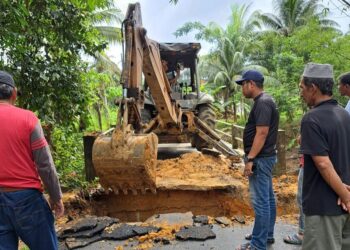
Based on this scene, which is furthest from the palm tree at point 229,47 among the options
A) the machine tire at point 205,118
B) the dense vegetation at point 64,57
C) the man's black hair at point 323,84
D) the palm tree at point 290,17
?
the man's black hair at point 323,84

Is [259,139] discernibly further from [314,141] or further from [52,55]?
[52,55]

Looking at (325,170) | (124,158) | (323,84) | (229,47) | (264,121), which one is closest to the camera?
Result: (325,170)

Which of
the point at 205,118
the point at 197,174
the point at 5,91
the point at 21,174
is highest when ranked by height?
the point at 5,91

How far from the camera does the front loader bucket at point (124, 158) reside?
4.99 metres

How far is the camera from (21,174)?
2961 millimetres

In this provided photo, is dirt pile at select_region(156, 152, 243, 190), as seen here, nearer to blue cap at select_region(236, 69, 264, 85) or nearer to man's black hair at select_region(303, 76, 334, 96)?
blue cap at select_region(236, 69, 264, 85)

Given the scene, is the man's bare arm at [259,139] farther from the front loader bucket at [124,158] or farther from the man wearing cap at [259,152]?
the front loader bucket at [124,158]

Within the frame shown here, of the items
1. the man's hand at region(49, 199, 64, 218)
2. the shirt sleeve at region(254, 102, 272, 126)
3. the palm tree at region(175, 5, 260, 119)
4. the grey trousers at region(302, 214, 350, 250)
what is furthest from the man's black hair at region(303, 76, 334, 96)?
the palm tree at region(175, 5, 260, 119)

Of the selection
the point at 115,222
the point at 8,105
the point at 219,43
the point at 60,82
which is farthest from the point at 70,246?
the point at 219,43

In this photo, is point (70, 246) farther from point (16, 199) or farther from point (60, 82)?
point (60, 82)

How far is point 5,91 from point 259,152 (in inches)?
101

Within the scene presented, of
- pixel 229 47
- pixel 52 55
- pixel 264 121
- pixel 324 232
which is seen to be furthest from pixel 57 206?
pixel 229 47

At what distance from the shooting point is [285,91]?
19609 mm

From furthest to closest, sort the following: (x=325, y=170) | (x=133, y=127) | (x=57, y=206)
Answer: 1. (x=133, y=127)
2. (x=57, y=206)
3. (x=325, y=170)
